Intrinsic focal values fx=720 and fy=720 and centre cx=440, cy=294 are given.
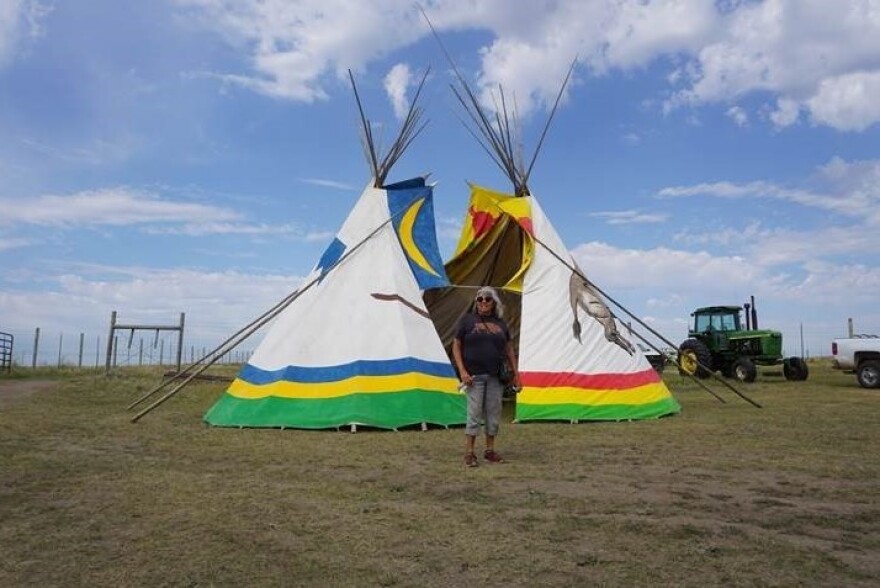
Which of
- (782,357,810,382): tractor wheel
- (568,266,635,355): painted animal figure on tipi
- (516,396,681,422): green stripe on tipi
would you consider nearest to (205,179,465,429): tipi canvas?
(516,396,681,422): green stripe on tipi

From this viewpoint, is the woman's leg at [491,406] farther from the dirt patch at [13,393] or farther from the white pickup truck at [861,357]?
the white pickup truck at [861,357]

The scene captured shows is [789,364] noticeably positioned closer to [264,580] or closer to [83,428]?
[83,428]

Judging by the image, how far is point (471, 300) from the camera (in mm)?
11211

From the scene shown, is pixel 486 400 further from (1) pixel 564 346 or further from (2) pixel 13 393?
(2) pixel 13 393

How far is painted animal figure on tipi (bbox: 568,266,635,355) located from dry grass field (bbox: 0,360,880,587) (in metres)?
1.77

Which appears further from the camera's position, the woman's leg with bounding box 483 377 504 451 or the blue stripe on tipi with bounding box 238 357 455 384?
the blue stripe on tipi with bounding box 238 357 455 384

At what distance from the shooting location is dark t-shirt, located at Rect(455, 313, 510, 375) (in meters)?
5.84

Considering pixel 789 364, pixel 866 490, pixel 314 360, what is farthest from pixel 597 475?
pixel 789 364

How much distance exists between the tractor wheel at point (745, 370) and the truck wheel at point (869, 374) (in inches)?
83.7

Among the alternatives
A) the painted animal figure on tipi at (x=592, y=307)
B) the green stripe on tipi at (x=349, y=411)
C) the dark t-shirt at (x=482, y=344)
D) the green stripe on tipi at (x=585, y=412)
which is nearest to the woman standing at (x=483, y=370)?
the dark t-shirt at (x=482, y=344)

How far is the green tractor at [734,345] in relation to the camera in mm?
17172

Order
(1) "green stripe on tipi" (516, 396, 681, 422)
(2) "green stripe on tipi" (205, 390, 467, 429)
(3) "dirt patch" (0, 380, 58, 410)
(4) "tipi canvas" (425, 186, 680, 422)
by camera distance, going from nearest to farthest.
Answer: (2) "green stripe on tipi" (205, 390, 467, 429) → (1) "green stripe on tipi" (516, 396, 681, 422) → (4) "tipi canvas" (425, 186, 680, 422) → (3) "dirt patch" (0, 380, 58, 410)

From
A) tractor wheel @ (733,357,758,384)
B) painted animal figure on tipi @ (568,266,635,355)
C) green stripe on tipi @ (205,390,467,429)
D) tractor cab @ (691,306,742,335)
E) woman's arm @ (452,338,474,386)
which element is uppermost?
tractor cab @ (691,306,742,335)

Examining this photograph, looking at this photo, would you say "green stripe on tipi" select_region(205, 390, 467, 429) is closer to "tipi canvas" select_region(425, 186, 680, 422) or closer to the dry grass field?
the dry grass field
